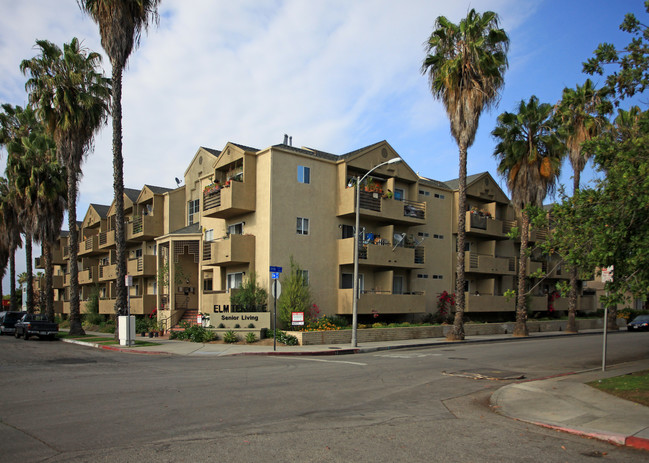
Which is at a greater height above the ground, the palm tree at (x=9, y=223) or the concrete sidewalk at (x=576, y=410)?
the palm tree at (x=9, y=223)

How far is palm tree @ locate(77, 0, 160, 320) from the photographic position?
25578 millimetres

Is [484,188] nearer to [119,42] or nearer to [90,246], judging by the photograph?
[119,42]

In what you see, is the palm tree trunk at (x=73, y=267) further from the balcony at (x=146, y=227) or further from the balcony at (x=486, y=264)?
the balcony at (x=486, y=264)

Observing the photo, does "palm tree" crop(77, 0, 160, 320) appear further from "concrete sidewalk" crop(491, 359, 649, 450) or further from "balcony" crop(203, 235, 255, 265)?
"concrete sidewalk" crop(491, 359, 649, 450)

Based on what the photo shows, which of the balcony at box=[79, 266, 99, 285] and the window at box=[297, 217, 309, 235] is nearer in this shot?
the window at box=[297, 217, 309, 235]

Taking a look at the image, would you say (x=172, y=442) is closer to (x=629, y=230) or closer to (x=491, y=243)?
(x=629, y=230)

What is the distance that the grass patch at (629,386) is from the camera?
33.8 feet

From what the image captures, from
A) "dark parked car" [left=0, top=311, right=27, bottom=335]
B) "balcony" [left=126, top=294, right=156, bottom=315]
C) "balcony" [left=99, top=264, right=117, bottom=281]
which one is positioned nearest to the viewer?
"balcony" [left=126, top=294, right=156, bottom=315]

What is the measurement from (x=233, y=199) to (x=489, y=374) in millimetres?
16753

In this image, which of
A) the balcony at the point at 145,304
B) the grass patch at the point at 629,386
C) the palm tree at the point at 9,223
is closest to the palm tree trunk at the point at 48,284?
the balcony at the point at 145,304

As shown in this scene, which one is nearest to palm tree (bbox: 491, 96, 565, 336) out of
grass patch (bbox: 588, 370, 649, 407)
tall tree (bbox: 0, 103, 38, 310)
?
grass patch (bbox: 588, 370, 649, 407)

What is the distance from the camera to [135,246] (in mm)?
42094

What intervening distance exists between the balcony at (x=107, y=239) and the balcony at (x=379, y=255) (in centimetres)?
2226

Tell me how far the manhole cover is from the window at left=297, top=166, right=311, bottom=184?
15.6m
